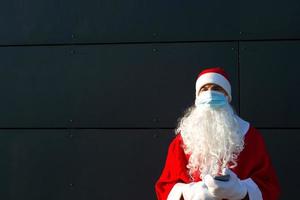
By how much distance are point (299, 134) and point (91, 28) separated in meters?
1.67

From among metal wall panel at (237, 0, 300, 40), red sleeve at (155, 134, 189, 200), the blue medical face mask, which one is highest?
metal wall panel at (237, 0, 300, 40)

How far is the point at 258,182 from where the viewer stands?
3209 mm

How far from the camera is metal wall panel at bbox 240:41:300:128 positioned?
4043 millimetres

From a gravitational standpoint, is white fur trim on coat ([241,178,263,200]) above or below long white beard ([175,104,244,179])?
below

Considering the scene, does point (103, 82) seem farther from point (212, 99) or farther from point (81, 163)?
point (212, 99)

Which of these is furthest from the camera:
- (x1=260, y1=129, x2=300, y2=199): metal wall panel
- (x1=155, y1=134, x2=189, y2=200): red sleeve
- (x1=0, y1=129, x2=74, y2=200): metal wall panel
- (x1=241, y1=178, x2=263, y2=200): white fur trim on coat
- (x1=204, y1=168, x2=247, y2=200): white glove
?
(x1=0, y1=129, x2=74, y2=200): metal wall panel

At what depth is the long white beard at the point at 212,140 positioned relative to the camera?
10.5ft

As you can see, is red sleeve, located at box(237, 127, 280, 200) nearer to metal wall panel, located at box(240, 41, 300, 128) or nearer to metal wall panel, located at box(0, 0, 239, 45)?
metal wall panel, located at box(240, 41, 300, 128)

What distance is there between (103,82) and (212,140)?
4.11 ft

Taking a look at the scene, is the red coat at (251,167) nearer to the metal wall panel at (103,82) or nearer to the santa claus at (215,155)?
the santa claus at (215,155)

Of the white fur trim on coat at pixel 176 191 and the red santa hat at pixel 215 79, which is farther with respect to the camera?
the red santa hat at pixel 215 79

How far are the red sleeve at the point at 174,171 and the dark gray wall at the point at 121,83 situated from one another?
774mm

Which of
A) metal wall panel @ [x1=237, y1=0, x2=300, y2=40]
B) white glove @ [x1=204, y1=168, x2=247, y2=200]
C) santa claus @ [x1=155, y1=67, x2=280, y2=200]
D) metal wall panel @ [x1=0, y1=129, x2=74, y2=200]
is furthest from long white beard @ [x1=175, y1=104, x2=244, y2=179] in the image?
metal wall panel @ [x1=0, y1=129, x2=74, y2=200]

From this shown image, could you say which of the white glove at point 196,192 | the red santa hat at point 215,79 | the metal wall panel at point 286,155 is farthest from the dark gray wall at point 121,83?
the white glove at point 196,192
